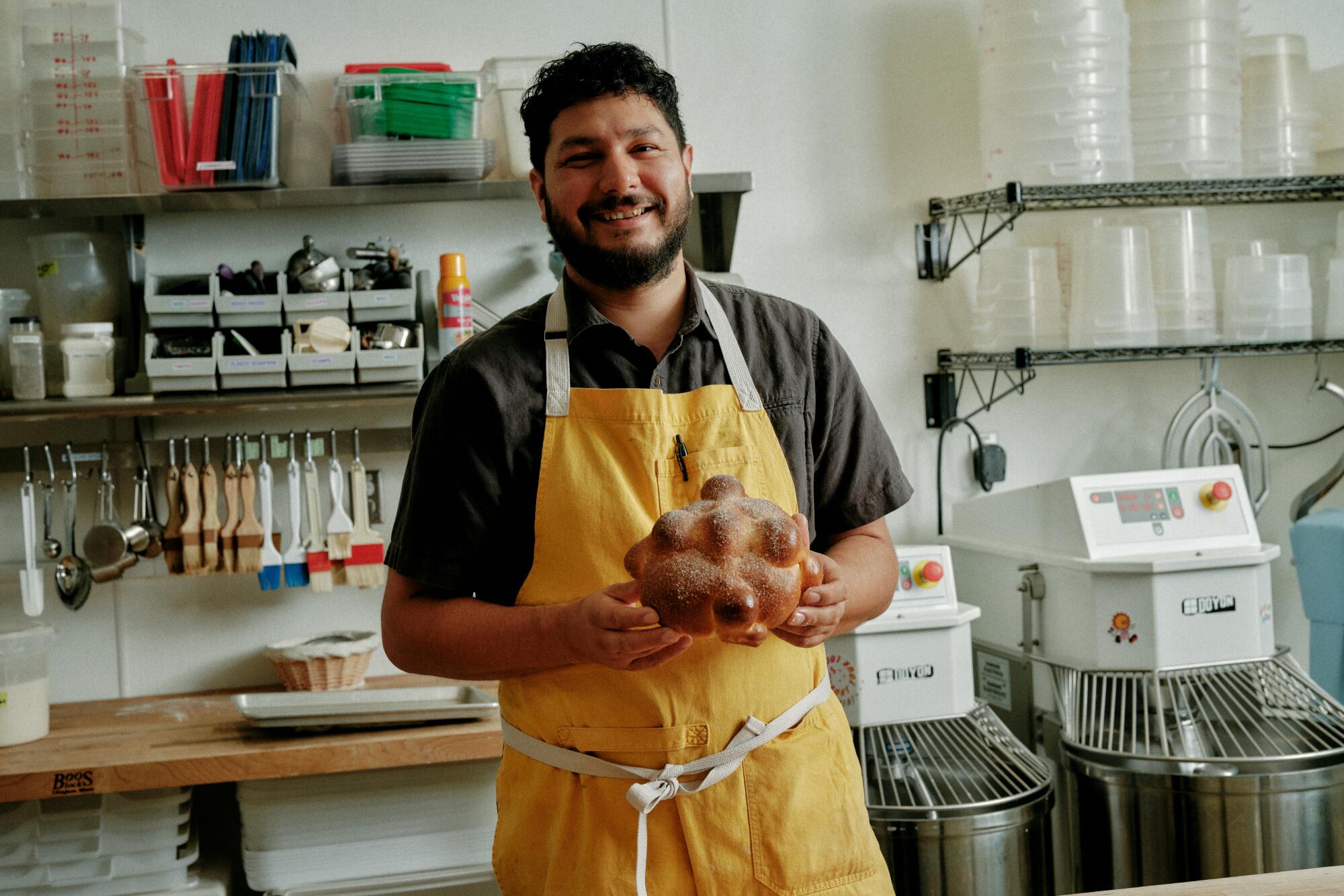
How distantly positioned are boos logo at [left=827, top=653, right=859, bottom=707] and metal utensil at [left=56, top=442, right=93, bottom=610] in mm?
1584

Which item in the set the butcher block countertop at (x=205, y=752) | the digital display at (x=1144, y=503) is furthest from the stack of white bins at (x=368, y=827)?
the digital display at (x=1144, y=503)

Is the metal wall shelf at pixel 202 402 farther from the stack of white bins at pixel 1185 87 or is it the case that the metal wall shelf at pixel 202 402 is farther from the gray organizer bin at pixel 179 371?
the stack of white bins at pixel 1185 87

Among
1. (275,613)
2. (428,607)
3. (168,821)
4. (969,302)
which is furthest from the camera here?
(969,302)

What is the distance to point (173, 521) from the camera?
252cm

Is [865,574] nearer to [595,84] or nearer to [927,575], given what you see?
[595,84]

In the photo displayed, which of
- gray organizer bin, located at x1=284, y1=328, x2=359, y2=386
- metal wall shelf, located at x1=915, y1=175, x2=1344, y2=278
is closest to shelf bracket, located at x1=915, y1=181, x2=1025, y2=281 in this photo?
metal wall shelf, located at x1=915, y1=175, x2=1344, y2=278

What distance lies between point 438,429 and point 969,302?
191 cm

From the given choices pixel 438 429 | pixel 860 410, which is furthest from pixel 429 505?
pixel 860 410

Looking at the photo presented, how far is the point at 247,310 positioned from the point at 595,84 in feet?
4.43

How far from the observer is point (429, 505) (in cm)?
133

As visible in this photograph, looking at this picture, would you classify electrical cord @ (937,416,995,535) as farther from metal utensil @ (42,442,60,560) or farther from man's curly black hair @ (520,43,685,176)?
metal utensil @ (42,442,60,560)

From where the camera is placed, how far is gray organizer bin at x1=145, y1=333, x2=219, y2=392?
236 cm

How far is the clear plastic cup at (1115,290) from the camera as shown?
8.38 ft

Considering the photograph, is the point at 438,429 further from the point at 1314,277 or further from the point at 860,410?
the point at 1314,277
